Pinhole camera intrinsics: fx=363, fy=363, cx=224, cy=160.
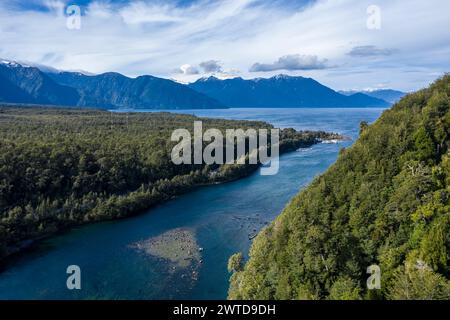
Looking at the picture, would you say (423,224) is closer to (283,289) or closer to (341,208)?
(341,208)

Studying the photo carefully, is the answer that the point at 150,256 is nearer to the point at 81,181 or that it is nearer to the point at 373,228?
the point at 373,228

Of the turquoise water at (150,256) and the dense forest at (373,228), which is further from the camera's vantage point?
the turquoise water at (150,256)

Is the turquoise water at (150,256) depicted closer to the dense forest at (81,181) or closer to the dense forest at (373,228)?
the dense forest at (81,181)

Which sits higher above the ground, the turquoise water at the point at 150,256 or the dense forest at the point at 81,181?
the dense forest at the point at 81,181

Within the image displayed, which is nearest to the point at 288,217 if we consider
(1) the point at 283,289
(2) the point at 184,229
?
(1) the point at 283,289

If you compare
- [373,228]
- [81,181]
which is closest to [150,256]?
[373,228]

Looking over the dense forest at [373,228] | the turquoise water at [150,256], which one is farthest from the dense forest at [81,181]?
the dense forest at [373,228]

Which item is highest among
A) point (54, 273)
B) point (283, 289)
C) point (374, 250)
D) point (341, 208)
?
point (341, 208)

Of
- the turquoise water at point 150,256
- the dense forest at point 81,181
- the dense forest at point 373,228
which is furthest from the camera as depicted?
the dense forest at point 81,181
